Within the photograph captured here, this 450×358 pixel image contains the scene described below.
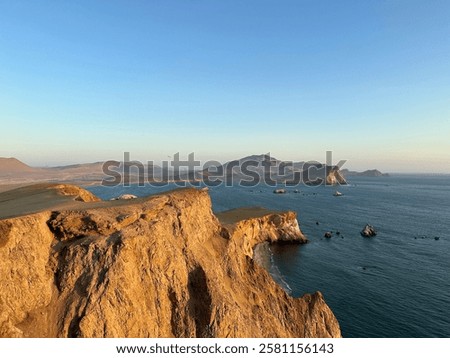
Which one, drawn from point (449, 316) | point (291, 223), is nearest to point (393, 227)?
point (291, 223)

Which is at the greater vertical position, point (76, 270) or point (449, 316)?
point (76, 270)

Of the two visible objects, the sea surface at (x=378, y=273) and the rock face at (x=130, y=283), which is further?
the sea surface at (x=378, y=273)

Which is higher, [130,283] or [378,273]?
[130,283]

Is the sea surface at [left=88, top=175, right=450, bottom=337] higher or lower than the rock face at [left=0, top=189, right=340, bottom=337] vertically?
lower

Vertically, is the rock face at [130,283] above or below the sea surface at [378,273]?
above

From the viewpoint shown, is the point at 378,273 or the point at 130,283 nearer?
the point at 130,283

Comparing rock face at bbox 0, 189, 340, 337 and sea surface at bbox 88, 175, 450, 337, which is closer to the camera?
rock face at bbox 0, 189, 340, 337

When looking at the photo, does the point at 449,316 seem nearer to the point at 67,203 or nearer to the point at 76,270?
the point at 76,270
